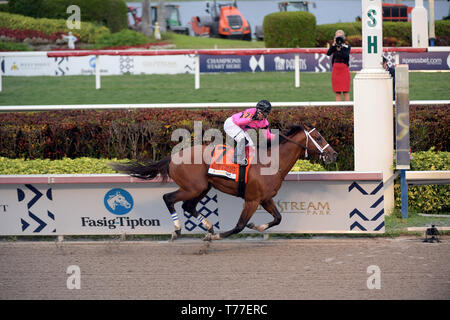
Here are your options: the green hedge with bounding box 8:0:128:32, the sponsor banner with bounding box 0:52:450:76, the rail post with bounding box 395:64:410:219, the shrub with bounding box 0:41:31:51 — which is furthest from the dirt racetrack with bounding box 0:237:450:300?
the green hedge with bounding box 8:0:128:32

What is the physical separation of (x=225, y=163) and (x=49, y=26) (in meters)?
26.5

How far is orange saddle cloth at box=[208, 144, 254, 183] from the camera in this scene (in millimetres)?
7922

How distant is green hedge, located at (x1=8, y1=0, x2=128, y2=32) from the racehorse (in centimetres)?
2906

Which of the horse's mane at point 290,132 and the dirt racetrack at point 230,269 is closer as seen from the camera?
the dirt racetrack at point 230,269

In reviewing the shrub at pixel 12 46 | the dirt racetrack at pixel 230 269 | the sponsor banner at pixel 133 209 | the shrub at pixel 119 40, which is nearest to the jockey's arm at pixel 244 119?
the sponsor banner at pixel 133 209

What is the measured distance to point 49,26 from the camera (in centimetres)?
3234

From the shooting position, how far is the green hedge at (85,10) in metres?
35.8

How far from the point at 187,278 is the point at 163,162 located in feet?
6.10

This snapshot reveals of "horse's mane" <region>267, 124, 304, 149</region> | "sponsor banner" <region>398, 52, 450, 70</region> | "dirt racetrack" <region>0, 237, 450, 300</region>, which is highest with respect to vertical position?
"sponsor banner" <region>398, 52, 450, 70</region>

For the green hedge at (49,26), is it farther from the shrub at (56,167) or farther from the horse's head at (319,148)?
the horse's head at (319,148)

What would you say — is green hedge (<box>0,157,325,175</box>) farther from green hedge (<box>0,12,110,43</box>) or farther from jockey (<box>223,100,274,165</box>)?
green hedge (<box>0,12,110,43</box>)

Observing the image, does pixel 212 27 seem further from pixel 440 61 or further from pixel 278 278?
pixel 278 278

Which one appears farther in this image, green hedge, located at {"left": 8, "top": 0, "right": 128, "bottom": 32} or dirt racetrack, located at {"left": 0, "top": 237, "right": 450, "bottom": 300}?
green hedge, located at {"left": 8, "top": 0, "right": 128, "bottom": 32}

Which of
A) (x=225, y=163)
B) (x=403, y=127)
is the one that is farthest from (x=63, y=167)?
(x=403, y=127)
